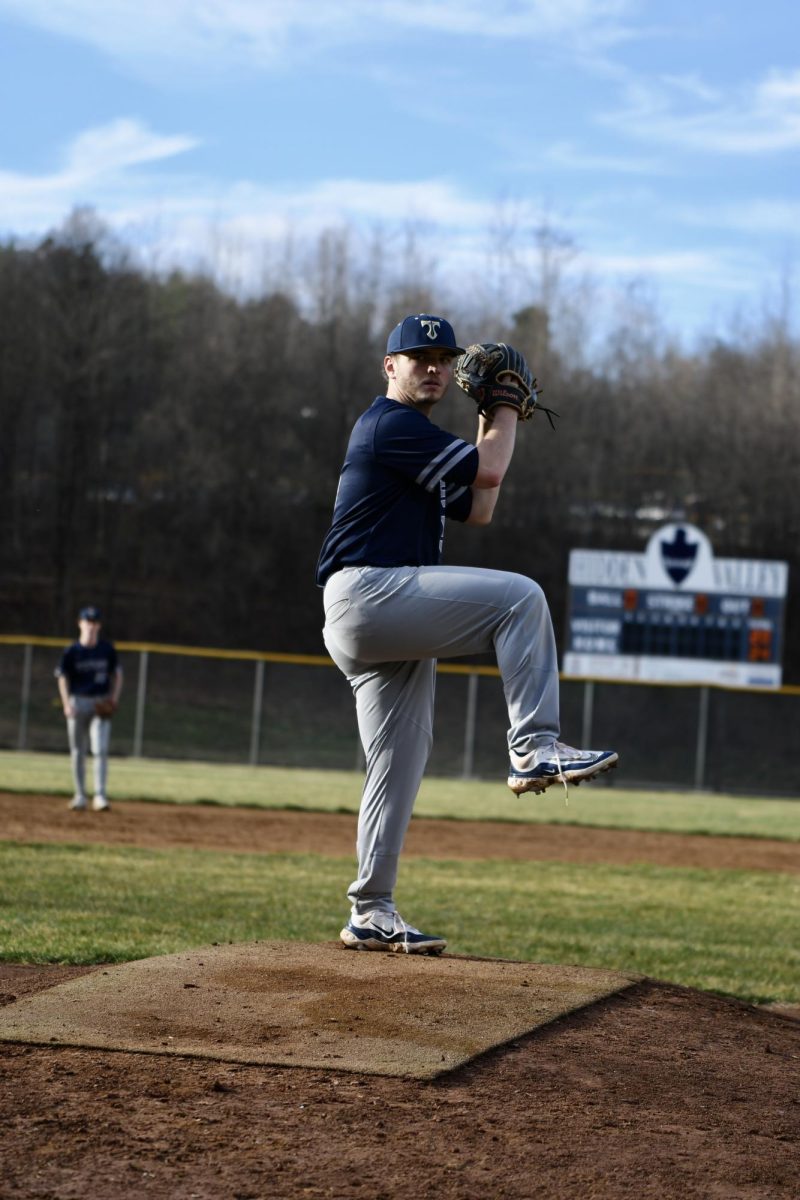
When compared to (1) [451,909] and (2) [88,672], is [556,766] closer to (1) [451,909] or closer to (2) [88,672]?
(1) [451,909]

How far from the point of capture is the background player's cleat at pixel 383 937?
4.95 metres

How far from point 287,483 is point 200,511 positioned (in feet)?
8.69

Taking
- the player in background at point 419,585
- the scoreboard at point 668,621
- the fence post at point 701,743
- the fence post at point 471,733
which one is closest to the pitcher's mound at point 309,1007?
the player in background at point 419,585

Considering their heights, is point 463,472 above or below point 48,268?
below

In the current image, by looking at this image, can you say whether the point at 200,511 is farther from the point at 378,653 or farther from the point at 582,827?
the point at 378,653

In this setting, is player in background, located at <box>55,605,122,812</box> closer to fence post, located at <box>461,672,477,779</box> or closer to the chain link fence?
the chain link fence

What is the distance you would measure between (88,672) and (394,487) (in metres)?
A: 9.25

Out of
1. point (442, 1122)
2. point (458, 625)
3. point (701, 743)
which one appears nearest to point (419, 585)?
point (458, 625)

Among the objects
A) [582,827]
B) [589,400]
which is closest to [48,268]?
[589,400]

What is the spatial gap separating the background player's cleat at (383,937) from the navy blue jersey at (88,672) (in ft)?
28.5

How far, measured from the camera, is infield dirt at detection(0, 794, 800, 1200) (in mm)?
2809

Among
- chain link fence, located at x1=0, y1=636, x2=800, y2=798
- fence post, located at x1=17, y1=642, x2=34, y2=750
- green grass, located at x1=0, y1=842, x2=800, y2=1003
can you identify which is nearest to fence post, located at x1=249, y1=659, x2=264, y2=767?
chain link fence, located at x1=0, y1=636, x2=800, y2=798

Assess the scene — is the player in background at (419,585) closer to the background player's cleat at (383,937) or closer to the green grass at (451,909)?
the background player's cleat at (383,937)

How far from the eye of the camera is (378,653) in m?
4.53
